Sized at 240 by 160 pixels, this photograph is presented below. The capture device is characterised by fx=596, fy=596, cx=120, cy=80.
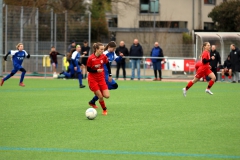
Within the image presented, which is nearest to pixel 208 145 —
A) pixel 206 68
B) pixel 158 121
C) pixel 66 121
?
pixel 158 121

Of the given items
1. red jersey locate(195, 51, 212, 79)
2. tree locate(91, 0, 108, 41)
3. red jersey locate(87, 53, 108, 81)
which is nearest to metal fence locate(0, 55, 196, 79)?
red jersey locate(195, 51, 212, 79)

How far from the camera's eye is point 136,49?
105 ft

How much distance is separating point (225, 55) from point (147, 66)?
4.49m

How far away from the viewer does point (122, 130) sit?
10.8m

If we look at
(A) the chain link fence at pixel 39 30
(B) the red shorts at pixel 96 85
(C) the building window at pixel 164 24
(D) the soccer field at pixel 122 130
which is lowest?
(D) the soccer field at pixel 122 130

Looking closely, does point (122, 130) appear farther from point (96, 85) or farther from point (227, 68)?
point (227, 68)

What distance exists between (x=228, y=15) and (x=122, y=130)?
1537 inches

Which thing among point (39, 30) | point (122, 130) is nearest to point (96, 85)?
point (122, 130)

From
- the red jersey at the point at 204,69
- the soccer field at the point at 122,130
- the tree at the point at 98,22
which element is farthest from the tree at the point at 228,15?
the soccer field at the point at 122,130

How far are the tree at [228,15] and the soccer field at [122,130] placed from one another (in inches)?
1242

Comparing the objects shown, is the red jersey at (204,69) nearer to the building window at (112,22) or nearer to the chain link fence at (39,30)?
the chain link fence at (39,30)

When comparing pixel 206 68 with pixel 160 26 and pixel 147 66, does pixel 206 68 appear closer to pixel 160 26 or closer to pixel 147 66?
pixel 147 66

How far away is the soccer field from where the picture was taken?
28.0 ft

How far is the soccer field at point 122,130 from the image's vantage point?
8.54 m
